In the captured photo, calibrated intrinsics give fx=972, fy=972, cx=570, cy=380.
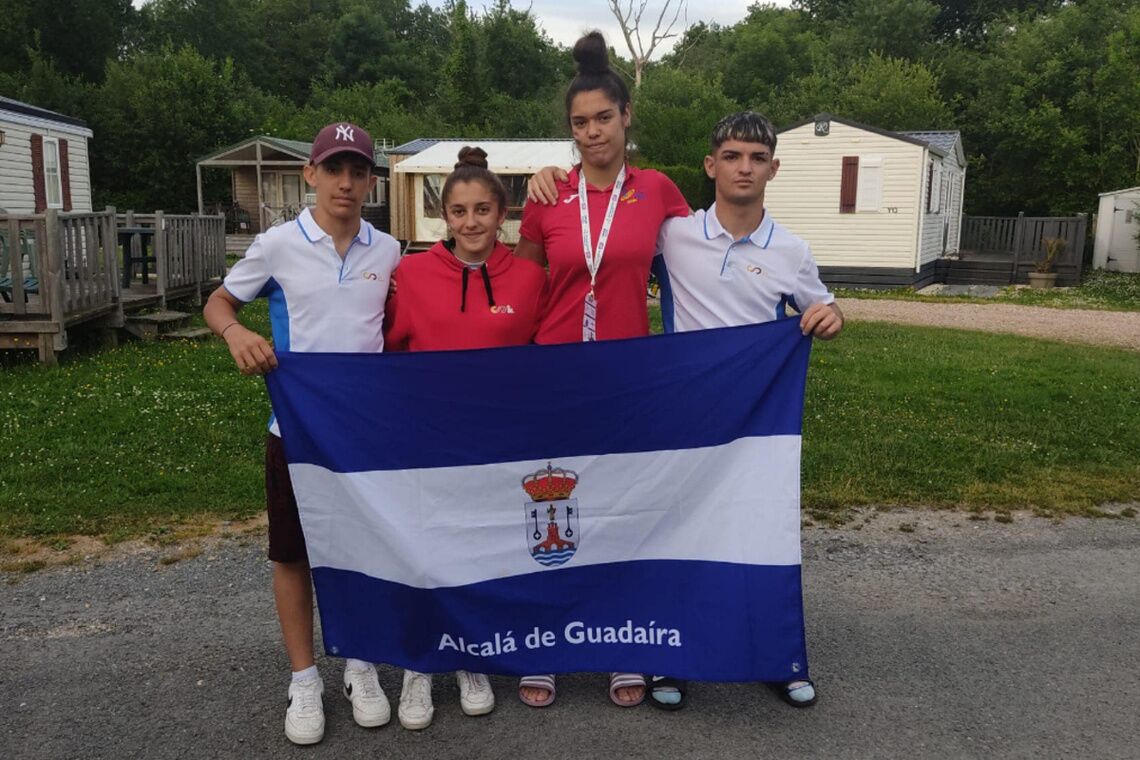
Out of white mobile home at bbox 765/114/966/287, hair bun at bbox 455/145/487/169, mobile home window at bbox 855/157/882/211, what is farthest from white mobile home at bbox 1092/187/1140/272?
hair bun at bbox 455/145/487/169

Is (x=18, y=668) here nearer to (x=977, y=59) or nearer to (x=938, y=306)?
(x=938, y=306)

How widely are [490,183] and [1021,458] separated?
5348 mm

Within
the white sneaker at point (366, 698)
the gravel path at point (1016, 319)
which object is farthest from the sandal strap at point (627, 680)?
the gravel path at point (1016, 319)

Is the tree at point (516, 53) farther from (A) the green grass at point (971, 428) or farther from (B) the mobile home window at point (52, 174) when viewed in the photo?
(A) the green grass at point (971, 428)

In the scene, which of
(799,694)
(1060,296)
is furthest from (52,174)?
(799,694)

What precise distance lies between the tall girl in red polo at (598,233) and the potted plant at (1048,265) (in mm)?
24205

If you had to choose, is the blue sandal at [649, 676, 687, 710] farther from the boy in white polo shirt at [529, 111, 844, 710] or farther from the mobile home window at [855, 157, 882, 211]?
the mobile home window at [855, 157, 882, 211]

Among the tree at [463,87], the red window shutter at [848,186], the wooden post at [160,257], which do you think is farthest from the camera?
the tree at [463,87]

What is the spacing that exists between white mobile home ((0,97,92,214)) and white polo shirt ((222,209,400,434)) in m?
21.0

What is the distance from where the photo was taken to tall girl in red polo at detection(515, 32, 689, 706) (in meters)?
3.51

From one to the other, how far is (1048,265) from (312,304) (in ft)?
84.6

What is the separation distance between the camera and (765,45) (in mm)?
58938

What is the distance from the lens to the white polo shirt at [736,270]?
3.64m

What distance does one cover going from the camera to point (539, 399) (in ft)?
11.2
